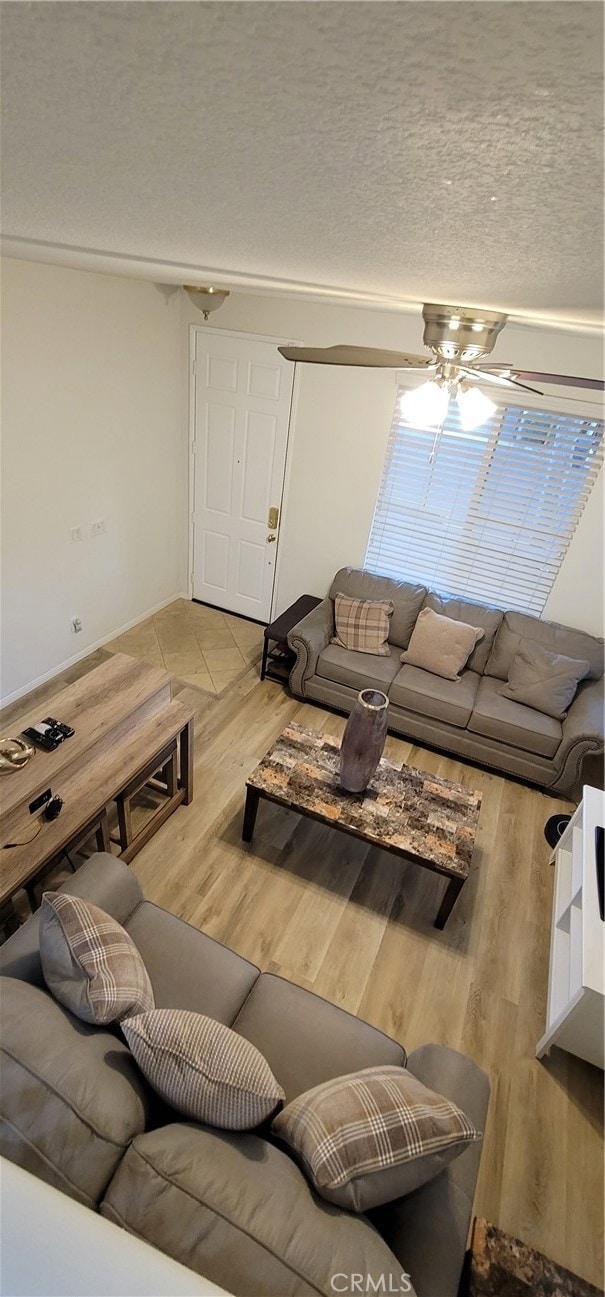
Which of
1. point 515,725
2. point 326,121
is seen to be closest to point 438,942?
point 515,725

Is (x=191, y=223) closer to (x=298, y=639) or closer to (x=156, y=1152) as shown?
(x=156, y=1152)

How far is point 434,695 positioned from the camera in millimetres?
3264

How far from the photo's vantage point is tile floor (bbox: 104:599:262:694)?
12.4ft

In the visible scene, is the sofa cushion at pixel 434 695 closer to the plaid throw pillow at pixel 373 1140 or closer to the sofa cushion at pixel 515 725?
the sofa cushion at pixel 515 725

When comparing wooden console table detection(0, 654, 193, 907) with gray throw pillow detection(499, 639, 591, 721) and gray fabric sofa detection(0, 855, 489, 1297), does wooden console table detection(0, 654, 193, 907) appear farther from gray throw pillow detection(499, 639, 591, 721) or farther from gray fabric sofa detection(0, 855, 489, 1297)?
gray throw pillow detection(499, 639, 591, 721)

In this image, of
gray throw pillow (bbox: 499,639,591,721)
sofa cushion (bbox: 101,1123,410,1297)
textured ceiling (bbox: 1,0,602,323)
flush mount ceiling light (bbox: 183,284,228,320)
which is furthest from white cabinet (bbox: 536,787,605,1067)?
flush mount ceiling light (bbox: 183,284,228,320)

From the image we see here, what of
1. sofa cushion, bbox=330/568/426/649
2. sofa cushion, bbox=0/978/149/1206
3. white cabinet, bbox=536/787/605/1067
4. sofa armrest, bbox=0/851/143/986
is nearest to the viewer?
sofa cushion, bbox=0/978/149/1206

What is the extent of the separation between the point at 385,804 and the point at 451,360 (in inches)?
68.9

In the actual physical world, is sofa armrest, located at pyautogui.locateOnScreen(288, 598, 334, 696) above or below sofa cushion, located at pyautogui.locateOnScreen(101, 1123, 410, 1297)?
below

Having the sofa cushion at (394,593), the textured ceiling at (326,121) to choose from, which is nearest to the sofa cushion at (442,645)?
the sofa cushion at (394,593)

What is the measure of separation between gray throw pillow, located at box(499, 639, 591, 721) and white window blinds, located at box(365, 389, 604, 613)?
1.42 ft

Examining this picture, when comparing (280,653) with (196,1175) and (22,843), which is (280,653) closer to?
(22,843)

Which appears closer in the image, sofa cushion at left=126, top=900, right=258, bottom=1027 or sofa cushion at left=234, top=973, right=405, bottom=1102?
sofa cushion at left=234, top=973, right=405, bottom=1102

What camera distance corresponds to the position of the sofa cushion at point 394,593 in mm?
3633
